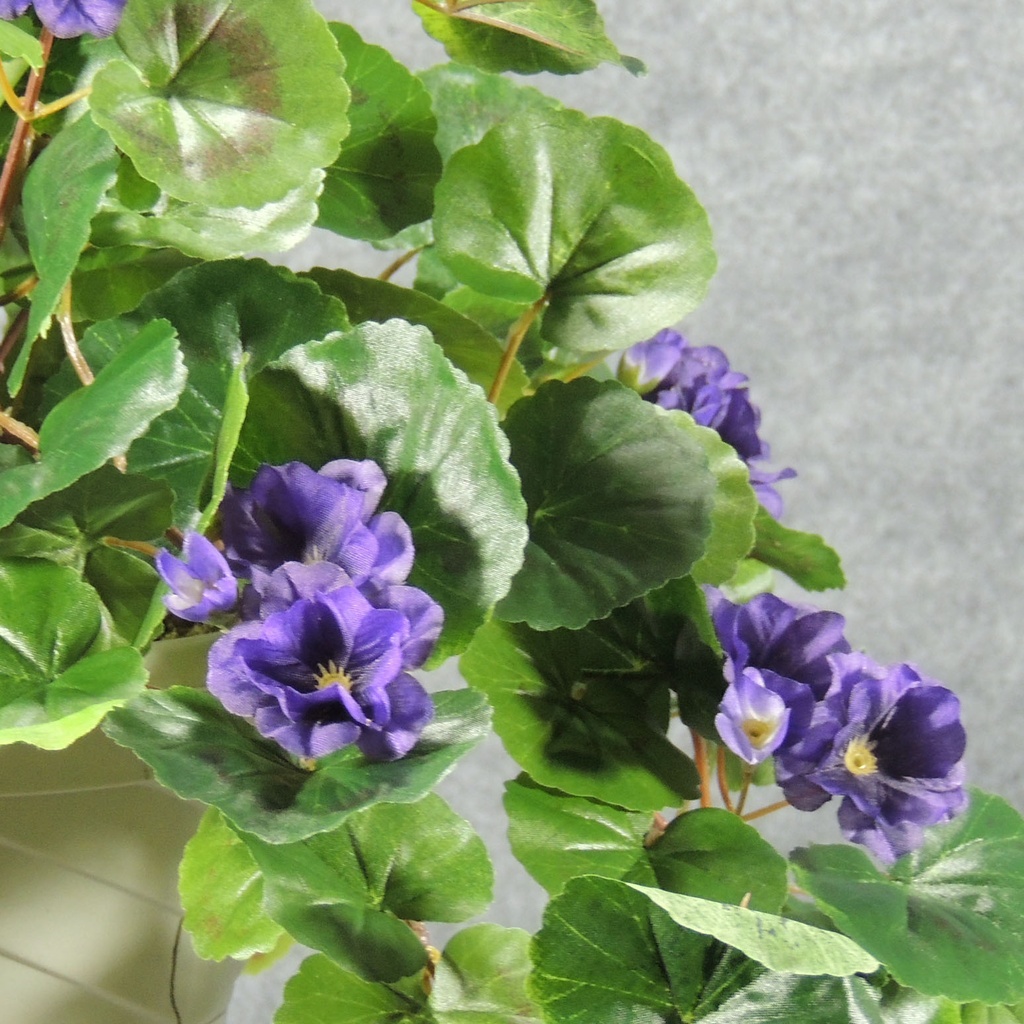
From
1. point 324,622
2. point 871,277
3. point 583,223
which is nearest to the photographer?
point 324,622

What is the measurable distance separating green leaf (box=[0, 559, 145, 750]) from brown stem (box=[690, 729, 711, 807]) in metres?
0.15

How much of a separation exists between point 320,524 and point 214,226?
0.12 meters

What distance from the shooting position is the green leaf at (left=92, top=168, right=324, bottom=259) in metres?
0.34

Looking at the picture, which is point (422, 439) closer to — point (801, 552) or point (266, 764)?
point (266, 764)

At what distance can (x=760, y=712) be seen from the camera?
1.03ft

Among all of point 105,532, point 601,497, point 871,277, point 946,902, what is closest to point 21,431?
point 105,532

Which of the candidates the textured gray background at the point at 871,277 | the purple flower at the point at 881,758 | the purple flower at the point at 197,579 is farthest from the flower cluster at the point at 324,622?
the textured gray background at the point at 871,277

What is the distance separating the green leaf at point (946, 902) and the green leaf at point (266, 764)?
0.33 ft

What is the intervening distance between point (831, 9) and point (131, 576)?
33.5 inches

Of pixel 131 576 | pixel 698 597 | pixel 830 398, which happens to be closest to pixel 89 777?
pixel 131 576

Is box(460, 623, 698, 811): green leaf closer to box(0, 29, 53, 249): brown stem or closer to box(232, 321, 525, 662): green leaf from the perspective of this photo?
box(232, 321, 525, 662): green leaf

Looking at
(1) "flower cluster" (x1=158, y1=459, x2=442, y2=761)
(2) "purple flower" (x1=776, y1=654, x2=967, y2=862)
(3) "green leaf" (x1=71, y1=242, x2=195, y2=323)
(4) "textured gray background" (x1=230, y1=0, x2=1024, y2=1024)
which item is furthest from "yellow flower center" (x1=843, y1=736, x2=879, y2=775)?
(4) "textured gray background" (x1=230, y1=0, x2=1024, y2=1024)

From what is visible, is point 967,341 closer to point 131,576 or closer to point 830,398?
point 830,398

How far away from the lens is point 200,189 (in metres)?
0.31
